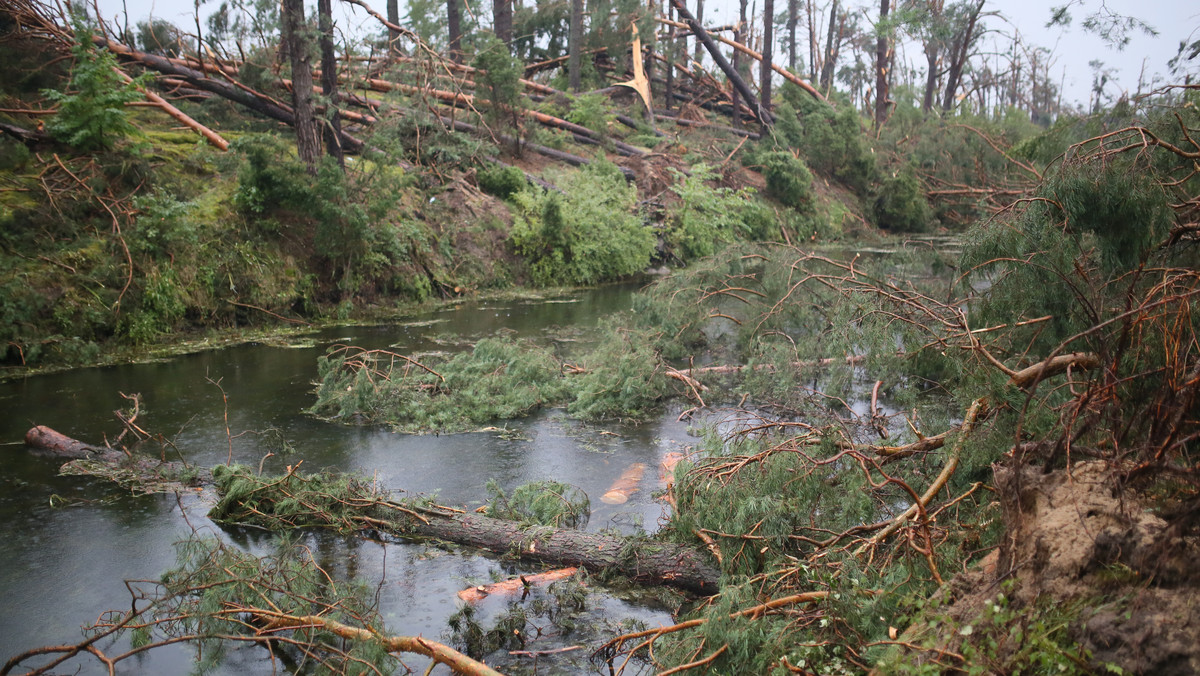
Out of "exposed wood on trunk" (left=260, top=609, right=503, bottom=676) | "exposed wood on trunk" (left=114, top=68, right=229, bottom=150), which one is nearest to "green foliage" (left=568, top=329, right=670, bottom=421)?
"exposed wood on trunk" (left=260, top=609, right=503, bottom=676)

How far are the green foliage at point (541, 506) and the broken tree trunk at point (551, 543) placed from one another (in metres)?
0.16

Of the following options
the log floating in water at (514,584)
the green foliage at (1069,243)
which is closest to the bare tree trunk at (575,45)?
the green foliage at (1069,243)

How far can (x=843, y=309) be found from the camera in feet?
22.4

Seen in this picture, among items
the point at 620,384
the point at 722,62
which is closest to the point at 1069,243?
the point at 620,384

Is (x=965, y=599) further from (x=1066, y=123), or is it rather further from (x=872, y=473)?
(x=1066, y=123)

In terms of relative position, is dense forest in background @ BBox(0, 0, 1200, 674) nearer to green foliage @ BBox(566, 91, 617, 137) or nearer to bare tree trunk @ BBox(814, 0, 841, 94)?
green foliage @ BBox(566, 91, 617, 137)

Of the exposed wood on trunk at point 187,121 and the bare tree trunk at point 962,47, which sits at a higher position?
the bare tree trunk at point 962,47

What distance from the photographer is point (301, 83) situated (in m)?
13.0

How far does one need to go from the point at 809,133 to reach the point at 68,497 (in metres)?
24.6

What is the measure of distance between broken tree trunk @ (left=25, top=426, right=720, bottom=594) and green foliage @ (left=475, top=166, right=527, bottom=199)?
12.4 meters

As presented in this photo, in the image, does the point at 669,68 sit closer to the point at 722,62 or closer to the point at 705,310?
the point at 722,62

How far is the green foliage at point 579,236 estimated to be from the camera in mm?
16531

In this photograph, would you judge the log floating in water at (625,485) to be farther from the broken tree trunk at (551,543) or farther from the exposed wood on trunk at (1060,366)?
the exposed wood on trunk at (1060,366)

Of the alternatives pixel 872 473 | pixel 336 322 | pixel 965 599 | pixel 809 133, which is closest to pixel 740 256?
pixel 872 473
